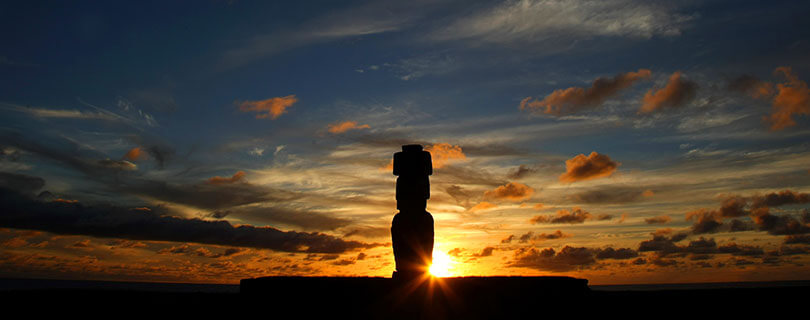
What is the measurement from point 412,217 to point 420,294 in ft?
7.30

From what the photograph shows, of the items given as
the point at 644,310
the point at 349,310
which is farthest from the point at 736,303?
the point at 349,310

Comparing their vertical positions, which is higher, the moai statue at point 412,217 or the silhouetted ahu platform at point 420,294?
the moai statue at point 412,217

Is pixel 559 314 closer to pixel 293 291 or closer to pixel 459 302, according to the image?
pixel 459 302

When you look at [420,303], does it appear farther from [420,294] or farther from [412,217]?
[412,217]

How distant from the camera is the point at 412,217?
16.3 m

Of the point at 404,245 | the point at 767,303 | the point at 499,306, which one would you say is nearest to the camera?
the point at 499,306

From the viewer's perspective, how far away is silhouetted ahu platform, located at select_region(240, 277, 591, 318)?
47.9 ft

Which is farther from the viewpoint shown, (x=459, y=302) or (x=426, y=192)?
(x=426, y=192)

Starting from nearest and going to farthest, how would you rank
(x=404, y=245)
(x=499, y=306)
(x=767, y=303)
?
(x=499, y=306), (x=404, y=245), (x=767, y=303)

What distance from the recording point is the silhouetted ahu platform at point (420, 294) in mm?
14594

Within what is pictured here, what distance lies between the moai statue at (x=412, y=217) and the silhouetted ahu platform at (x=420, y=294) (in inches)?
32.7

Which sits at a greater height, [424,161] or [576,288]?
[424,161]

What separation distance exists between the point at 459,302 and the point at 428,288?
38.2 inches

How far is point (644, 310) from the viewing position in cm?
1731
